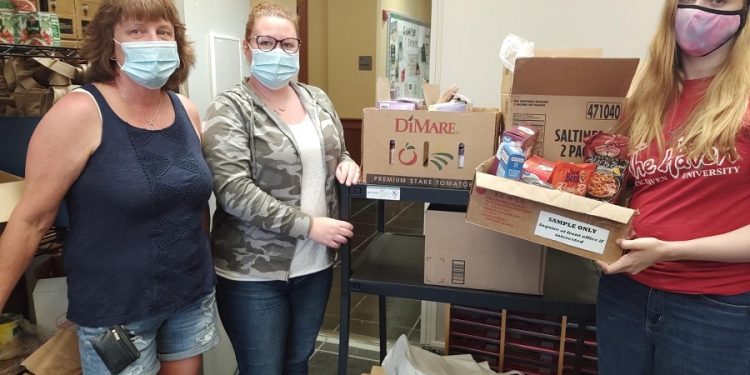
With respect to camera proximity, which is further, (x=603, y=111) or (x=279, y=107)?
(x=279, y=107)

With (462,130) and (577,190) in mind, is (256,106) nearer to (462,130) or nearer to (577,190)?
(462,130)

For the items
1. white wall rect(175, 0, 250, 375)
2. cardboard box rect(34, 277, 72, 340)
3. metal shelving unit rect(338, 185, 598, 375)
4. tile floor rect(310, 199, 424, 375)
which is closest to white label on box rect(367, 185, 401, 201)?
metal shelving unit rect(338, 185, 598, 375)

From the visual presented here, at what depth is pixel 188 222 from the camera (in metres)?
1.33

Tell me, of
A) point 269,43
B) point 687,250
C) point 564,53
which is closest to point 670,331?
point 687,250

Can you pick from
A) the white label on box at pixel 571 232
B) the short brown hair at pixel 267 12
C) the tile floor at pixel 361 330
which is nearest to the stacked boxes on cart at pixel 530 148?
the white label on box at pixel 571 232

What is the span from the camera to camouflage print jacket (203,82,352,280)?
1.39m

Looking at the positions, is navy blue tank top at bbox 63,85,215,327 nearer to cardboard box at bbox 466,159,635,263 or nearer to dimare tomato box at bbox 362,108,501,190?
dimare tomato box at bbox 362,108,501,190

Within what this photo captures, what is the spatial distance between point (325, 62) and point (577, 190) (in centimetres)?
499

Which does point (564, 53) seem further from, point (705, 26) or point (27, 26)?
point (27, 26)

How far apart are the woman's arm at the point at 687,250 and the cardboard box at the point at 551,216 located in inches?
1.3

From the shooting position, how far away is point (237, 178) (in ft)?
4.55

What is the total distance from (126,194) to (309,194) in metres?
0.50

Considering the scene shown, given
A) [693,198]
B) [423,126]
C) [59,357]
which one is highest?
[423,126]

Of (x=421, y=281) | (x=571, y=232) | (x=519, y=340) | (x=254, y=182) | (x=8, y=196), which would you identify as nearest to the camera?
(x=571, y=232)
